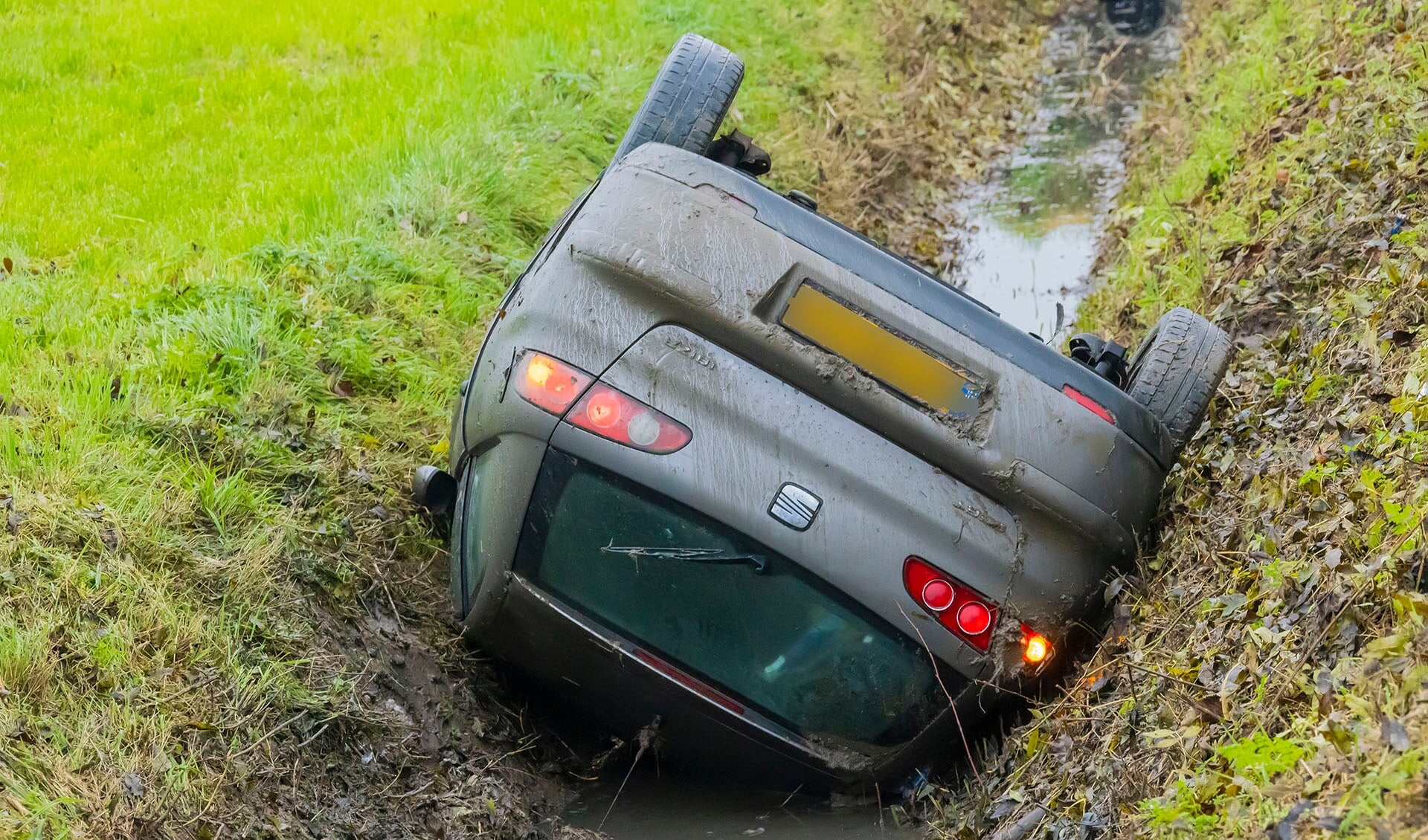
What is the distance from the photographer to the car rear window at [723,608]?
3625mm

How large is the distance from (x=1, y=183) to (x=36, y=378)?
7.98 feet

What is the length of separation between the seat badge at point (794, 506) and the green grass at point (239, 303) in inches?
62.4

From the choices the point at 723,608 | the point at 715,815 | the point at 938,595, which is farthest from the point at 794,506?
the point at 715,815

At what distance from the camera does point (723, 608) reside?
12.0ft

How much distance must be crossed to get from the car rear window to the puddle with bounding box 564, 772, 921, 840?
1.29ft

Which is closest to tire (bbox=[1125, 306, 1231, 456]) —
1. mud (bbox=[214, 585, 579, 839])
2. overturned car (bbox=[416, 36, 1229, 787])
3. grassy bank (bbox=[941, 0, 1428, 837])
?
grassy bank (bbox=[941, 0, 1428, 837])

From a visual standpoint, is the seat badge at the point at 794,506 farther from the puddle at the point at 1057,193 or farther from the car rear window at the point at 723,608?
the puddle at the point at 1057,193

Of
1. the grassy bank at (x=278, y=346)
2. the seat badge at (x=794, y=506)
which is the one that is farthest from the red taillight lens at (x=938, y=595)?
the grassy bank at (x=278, y=346)

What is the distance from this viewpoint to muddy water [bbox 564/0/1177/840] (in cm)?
414

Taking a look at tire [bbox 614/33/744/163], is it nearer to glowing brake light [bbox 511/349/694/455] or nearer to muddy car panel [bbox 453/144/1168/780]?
muddy car panel [bbox 453/144/1168/780]

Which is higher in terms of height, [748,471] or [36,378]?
[748,471]

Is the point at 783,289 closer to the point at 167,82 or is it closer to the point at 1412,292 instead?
the point at 1412,292

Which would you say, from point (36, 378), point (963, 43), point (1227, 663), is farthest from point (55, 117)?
point (963, 43)

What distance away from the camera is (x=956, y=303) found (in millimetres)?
4195
